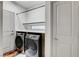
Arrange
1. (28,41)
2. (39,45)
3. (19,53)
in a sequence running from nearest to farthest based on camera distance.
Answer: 1. (39,45)
2. (28,41)
3. (19,53)

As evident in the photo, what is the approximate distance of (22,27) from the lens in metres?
3.31

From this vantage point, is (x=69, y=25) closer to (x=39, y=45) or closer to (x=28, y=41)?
(x=39, y=45)

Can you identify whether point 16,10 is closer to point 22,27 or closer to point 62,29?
point 22,27

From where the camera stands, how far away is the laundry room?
2510 millimetres

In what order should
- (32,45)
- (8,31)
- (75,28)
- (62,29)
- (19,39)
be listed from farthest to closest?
(19,39) → (8,31) → (32,45) → (62,29) → (75,28)

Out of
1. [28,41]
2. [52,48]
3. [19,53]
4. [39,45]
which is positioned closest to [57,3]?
[52,48]

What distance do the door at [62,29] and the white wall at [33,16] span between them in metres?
0.76

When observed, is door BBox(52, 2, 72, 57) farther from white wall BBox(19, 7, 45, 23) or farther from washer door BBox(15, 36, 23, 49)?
washer door BBox(15, 36, 23, 49)

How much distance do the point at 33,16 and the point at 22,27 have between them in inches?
25.4

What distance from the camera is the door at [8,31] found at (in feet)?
9.23

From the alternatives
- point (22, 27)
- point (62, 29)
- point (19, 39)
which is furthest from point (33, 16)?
point (62, 29)

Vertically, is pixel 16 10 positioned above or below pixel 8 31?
above

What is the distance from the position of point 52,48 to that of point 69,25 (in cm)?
57

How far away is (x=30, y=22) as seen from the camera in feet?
10.2
